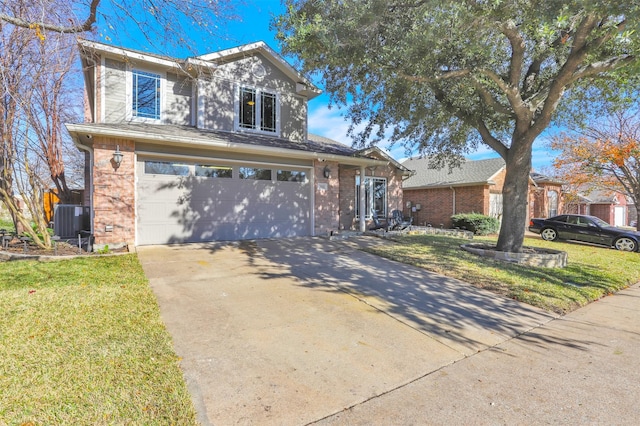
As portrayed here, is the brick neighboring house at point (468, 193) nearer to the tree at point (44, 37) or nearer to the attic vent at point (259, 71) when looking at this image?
the attic vent at point (259, 71)

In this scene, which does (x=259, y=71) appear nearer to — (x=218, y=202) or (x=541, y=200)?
(x=218, y=202)

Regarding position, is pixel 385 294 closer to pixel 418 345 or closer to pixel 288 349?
pixel 418 345

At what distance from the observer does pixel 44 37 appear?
5113 mm

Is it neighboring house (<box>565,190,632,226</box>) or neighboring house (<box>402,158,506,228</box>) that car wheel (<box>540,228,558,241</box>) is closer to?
neighboring house (<box>402,158,506,228</box>)

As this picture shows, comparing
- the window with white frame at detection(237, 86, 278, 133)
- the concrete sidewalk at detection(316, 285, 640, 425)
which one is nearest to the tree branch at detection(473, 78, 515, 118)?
the concrete sidewalk at detection(316, 285, 640, 425)

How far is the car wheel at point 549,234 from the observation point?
49.0 feet

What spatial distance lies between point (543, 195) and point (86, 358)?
2619cm

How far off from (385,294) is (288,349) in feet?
8.31

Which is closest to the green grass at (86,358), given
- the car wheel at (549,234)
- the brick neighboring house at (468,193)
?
the car wheel at (549,234)

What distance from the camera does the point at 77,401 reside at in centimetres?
241

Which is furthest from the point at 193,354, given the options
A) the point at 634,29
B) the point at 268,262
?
the point at 634,29

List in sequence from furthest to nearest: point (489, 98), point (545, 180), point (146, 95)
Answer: point (545, 180) → point (146, 95) → point (489, 98)

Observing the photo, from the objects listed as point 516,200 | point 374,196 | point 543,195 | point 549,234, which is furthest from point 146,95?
point 543,195

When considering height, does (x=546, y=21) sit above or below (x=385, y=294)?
above
